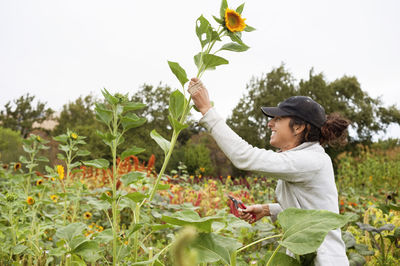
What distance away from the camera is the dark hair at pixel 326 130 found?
179cm

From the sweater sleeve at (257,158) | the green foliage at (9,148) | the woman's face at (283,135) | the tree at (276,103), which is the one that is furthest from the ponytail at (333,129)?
the tree at (276,103)

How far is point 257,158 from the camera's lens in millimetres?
1419

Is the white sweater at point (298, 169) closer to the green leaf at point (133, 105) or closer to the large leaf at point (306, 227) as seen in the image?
the green leaf at point (133, 105)

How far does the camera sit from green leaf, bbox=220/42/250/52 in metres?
1.29

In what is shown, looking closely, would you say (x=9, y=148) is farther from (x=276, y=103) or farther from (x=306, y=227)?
(x=306, y=227)

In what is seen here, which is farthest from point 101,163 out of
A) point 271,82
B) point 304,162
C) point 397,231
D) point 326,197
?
point 271,82

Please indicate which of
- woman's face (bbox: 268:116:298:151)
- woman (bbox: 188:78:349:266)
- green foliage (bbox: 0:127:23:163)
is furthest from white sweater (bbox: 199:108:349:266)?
green foliage (bbox: 0:127:23:163)

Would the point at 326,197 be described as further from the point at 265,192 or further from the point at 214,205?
the point at 265,192

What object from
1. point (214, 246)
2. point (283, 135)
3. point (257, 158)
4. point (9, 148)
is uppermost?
point (283, 135)

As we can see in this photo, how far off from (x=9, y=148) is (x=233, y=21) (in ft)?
44.5

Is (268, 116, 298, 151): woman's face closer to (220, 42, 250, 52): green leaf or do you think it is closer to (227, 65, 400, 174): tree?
(220, 42, 250, 52): green leaf

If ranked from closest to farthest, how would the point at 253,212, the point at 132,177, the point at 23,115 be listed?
the point at 132,177
the point at 253,212
the point at 23,115

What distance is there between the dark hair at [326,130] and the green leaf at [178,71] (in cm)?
77

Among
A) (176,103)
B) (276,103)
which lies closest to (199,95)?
(176,103)
